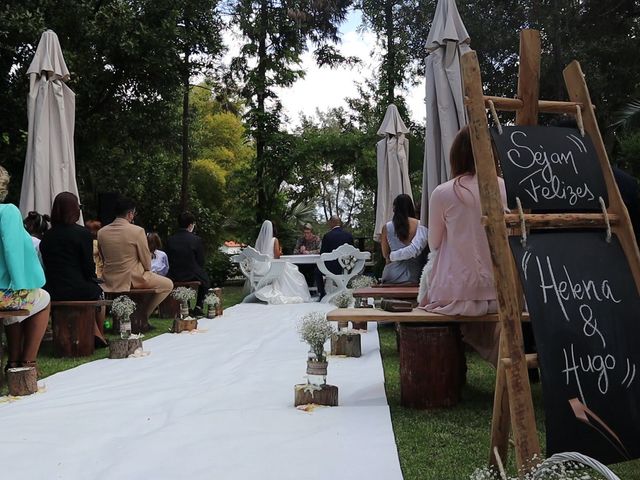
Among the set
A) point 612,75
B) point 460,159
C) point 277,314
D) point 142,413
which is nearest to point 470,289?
point 460,159

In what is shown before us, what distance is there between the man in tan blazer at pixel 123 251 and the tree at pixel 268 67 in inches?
428

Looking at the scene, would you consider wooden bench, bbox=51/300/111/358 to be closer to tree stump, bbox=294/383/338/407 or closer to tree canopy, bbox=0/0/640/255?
tree stump, bbox=294/383/338/407

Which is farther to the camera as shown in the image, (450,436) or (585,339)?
(450,436)

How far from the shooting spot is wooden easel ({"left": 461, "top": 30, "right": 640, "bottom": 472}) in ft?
7.50

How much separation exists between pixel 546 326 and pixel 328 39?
2000cm

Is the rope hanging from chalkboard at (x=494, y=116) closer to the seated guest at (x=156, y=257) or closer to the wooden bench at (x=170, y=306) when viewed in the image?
the wooden bench at (x=170, y=306)

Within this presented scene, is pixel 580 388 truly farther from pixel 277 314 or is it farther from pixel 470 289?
pixel 277 314

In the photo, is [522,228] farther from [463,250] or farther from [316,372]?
[316,372]

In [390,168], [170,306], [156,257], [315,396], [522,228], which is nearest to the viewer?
[522,228]

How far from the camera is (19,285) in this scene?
4.48 metres

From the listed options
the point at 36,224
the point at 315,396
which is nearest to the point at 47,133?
the point at 36,224

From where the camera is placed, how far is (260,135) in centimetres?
1902

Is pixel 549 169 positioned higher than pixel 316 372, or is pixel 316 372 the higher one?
pixel 549 169

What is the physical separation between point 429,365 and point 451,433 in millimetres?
551
